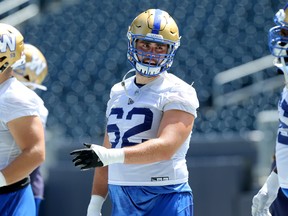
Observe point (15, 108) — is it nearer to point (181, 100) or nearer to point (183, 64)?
point (181, 100)

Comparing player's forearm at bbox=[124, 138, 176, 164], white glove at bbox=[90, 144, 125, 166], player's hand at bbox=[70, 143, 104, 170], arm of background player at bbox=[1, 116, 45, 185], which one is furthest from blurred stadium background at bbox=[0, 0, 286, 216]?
player's hand at bbox=[70, 143, 104, 170]

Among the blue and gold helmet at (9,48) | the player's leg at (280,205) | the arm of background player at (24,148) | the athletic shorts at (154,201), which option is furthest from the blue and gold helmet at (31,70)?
the player's leg at (280,205)

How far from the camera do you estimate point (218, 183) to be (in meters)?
6.14

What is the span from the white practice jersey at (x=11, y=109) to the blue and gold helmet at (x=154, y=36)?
51 centimetres

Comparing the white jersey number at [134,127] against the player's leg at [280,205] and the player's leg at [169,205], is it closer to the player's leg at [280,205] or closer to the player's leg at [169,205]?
the player's leg at [169,205]

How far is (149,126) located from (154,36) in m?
0.41

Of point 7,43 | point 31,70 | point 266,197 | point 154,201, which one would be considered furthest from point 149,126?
point 31,70

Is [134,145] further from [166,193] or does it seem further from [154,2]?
[154,2]

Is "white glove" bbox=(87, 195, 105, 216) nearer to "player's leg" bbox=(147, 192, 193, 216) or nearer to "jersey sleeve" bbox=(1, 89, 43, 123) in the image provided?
"player's leg" bbox=(147, 192, 193, 216)

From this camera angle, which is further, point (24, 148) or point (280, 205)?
point (280, 205)

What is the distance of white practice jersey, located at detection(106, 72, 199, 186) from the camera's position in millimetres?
3260

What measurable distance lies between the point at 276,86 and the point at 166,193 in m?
5.26

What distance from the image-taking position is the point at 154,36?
3.34 meters

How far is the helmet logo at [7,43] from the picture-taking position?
3.51m
